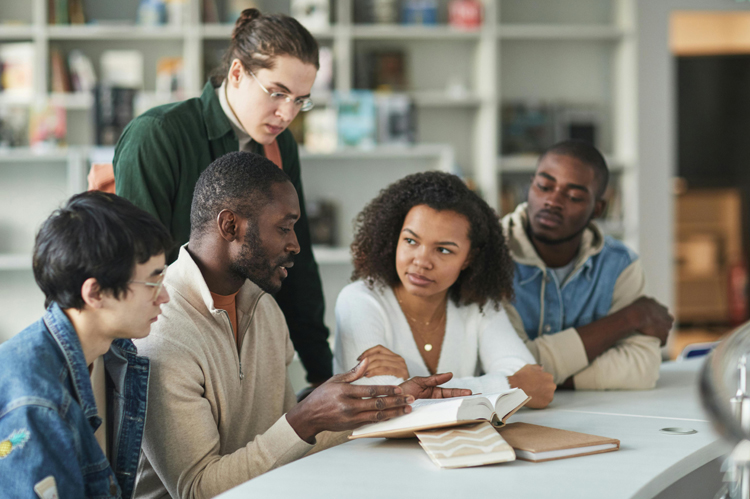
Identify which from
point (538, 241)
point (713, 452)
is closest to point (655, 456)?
point (713, 452)

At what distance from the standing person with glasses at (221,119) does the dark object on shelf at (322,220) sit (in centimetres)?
212

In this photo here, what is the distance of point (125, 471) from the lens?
47.6 inches

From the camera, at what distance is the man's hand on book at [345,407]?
4.02 feet

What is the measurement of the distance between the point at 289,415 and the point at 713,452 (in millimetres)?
784

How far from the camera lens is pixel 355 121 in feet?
13.5

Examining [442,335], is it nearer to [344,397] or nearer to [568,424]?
[568,424]

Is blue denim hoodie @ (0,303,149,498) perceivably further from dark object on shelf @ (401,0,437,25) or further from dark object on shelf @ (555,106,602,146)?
dark object on shelf @ (555,106,602,146)

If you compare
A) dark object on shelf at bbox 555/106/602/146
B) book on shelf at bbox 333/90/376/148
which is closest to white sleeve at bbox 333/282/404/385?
book on shelf at bbox 333/90/376/148

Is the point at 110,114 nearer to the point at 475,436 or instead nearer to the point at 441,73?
Result: the point at 441,73

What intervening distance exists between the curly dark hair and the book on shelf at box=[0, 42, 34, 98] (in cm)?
332

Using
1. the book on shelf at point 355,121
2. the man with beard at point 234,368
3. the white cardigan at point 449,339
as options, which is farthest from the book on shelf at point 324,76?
the man with beard at point 234,368

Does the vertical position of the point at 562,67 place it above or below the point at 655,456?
above

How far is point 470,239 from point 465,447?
0.66 m

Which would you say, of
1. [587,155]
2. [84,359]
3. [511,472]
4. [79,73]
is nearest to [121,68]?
[79,73]
